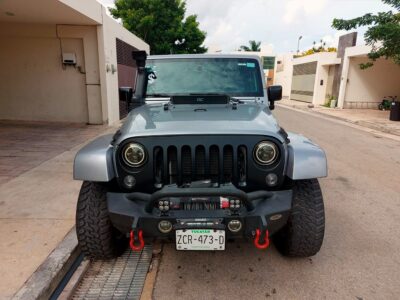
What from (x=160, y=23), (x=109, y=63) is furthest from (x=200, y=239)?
(x=160, y=23)

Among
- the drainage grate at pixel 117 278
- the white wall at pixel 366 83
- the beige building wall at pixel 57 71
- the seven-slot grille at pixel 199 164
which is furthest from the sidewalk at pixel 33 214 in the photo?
the white wall at pixel 366 83

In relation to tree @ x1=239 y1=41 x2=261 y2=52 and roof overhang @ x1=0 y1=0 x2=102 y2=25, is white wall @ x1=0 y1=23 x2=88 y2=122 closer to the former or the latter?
roof overhang @ x1=0 y1=0 x2=102 y2=25

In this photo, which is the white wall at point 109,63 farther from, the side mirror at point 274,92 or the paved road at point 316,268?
the paved road at point 316,268

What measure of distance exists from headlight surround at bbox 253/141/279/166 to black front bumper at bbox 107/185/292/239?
8.5 inches

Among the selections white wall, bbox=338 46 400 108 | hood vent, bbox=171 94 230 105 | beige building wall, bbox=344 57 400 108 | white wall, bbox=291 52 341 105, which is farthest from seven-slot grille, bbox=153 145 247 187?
white wall, bbox=291 52 341 105

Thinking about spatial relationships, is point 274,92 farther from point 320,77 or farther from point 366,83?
point 320,77

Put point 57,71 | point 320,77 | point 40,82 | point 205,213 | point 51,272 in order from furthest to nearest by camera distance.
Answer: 1. point 320,77
2. point 40,82
3. point 57,71
4. point 51,272
5. point 205,213

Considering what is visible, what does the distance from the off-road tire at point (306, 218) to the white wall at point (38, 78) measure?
9.05 meters

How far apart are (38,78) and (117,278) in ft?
30.4

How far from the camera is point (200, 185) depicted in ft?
7.11

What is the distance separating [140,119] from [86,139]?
5487 mm

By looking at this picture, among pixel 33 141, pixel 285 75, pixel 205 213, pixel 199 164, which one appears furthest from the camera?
pixel 285 75

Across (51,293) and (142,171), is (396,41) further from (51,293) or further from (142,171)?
(51,293)

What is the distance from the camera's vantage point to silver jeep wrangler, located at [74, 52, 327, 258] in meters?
2.14
